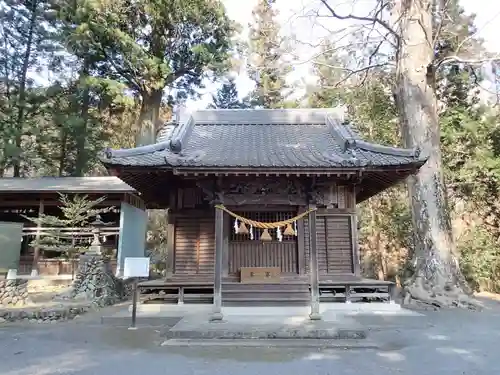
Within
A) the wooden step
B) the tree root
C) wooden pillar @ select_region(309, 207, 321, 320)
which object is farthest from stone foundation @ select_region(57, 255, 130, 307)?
the tree root

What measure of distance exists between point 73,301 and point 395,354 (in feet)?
28.2

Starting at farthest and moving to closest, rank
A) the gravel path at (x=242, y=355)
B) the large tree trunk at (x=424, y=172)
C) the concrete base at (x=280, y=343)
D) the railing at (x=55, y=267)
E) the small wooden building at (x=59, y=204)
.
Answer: the railing at (x=55, y=267)
the small wooden building at (x=59, y=204)
the large tree trunk at (x=424, y=172)
the concrete base at (x=280, y=343)
the gravel path at (x=242, y=355)

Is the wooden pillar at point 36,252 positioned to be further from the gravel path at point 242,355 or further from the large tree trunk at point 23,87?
the gravel path at point 242,355

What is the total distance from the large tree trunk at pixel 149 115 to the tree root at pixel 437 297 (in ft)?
48.0

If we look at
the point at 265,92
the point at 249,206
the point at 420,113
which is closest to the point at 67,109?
the point at 265,92

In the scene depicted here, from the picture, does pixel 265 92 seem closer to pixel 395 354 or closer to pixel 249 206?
pixel 249 206

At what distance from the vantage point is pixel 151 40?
20.8 meters

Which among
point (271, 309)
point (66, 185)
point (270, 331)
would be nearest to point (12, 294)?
point (66, 185)

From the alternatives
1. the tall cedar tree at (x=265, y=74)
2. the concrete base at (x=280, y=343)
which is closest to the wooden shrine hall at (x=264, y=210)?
the concrete base at (x=280, y=343)

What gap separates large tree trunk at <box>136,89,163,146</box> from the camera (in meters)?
20.2

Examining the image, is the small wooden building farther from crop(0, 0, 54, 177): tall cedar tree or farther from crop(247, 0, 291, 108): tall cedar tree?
crop(247, 0, 291, 108): tall cedar tree

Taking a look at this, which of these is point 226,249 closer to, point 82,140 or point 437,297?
point 437,297

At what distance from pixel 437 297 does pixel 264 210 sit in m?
5.21

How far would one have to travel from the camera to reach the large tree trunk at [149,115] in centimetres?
2017
